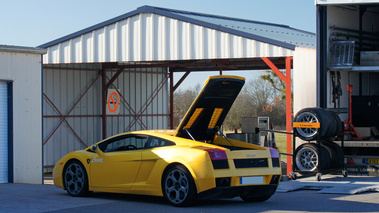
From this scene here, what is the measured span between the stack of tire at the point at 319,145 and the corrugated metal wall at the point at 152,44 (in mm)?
5359

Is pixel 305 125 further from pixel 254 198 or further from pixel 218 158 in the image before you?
pixel 218 158

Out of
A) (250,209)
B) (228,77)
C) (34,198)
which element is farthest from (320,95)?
(34,198)

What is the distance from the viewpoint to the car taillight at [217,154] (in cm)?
875

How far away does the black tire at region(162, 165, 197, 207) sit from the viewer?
28.6 ft

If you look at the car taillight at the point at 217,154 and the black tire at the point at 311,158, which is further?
the black tire at the point at 311,158

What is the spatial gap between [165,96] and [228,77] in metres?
20.4

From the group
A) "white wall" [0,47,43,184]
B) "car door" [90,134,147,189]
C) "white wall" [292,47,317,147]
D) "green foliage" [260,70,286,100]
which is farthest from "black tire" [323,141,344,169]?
"green foliage" [260,70,286,100]

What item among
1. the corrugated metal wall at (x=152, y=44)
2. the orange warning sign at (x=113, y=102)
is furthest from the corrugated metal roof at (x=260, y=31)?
the orange warning sign at (x=113, y=102)

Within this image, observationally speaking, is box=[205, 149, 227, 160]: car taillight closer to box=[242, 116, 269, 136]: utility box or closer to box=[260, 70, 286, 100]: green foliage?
box=[242, 116, 269, 136]: utility box

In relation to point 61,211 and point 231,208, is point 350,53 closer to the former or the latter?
point 231,208

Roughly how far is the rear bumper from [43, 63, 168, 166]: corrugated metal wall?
52.1 ft

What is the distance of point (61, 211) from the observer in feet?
27.4

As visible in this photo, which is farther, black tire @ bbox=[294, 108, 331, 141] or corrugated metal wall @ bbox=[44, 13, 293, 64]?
corrugated metal wall @ bbox=[44, 13, 293, 64]

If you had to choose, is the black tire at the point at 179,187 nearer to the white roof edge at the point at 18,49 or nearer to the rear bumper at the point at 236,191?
the rear bumper at the point at 236,191
